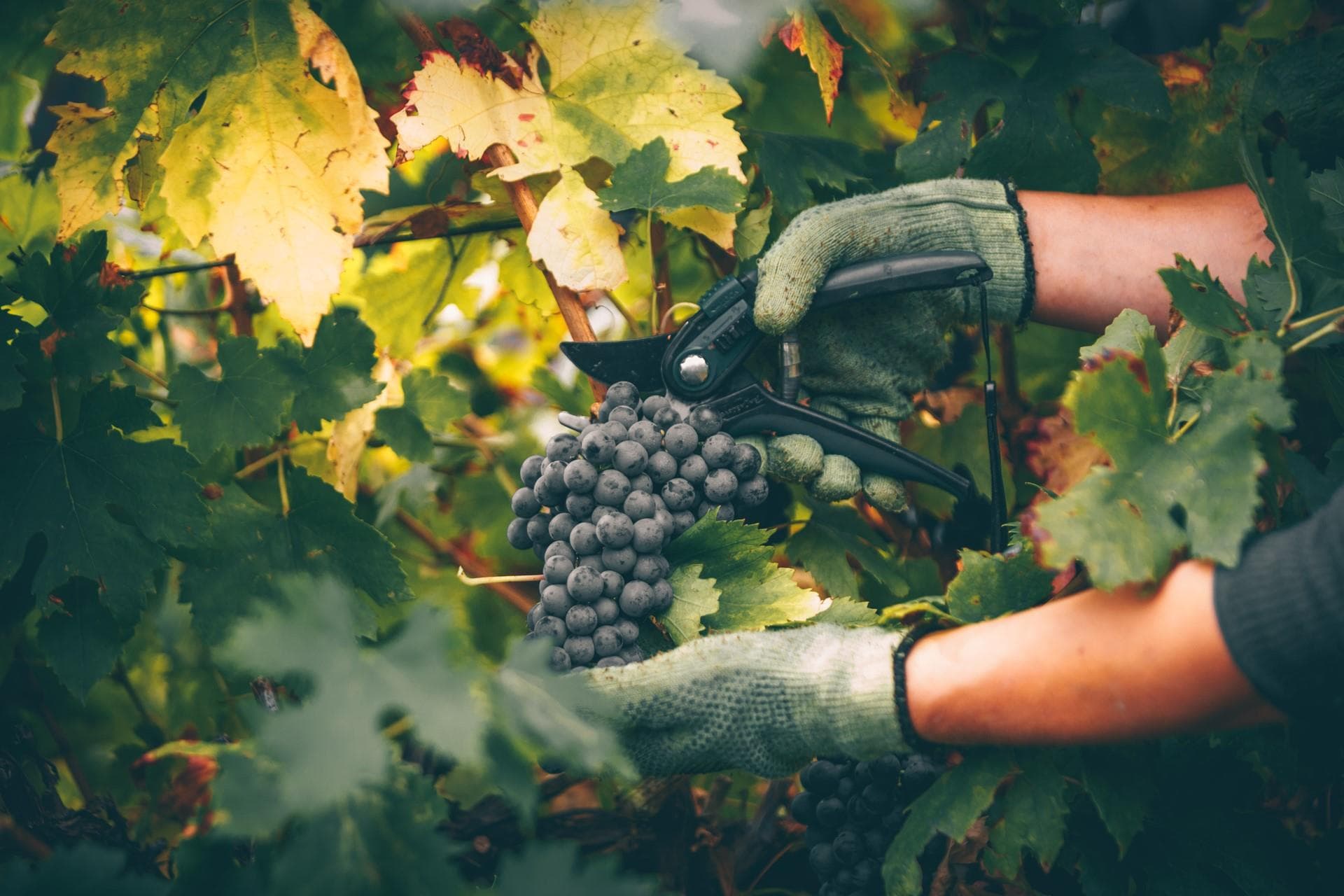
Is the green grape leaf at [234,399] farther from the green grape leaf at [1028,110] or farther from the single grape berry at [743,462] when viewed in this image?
the green grape leaf at [1028,110]

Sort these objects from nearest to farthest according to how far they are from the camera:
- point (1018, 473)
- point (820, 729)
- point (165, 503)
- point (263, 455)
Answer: point (820, 729) → point (165, 503) → point (263, 455) → point (1018, 473)

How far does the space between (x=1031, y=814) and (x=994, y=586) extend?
0.93ft

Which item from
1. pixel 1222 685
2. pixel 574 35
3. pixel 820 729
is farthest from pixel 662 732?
pixel 574 35

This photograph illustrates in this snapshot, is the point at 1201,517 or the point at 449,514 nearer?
the point at 1201,517

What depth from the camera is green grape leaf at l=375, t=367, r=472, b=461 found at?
178 cm

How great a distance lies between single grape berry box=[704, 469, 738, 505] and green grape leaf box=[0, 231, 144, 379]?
0.88 meters

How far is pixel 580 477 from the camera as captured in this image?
4.34ft

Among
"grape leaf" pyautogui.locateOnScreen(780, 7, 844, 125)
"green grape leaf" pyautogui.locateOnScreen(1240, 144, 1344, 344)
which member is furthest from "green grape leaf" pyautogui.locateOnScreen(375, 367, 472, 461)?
"green grape leaf" pyautogui.locateOnScreen(1240, 144, 1344, 344)

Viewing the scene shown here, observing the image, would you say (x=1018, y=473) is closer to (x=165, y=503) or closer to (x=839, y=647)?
(x=839, y=647)

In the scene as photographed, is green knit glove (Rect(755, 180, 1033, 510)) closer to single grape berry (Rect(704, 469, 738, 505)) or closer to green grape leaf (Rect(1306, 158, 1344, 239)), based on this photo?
single grape berry (Rect(704, 469, 738, 505))

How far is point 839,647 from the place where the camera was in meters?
1.26

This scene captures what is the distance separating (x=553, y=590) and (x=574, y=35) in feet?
2.86

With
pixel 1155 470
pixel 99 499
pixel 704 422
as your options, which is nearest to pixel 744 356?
pixel 704 422

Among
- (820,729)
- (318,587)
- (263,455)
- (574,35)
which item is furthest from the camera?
(263,455)
